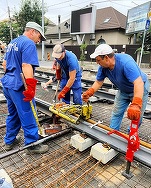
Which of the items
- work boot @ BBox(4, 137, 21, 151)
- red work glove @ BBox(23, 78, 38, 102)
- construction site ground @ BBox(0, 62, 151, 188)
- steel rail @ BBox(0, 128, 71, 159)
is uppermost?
red work glove @ BBox(23, 78, 38, 102)

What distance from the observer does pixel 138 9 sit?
68.0ft

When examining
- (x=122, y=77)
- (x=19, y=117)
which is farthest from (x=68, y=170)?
(x=122, y=77)

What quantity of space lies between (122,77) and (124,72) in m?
0.14

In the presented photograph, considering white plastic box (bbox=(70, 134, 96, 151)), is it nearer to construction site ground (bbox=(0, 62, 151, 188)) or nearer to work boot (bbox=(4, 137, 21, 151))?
construction site ground (bbox=(0, 62, 151, 188))

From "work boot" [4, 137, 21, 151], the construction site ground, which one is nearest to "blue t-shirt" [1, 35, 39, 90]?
"work boot" [4, 137, 21, 151]

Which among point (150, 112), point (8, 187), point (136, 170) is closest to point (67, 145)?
point (136, 170)

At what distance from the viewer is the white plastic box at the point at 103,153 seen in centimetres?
243

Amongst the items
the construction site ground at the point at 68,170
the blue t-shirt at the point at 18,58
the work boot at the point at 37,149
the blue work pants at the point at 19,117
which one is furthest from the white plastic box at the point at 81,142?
the blue t-shirt at the point at 18,58

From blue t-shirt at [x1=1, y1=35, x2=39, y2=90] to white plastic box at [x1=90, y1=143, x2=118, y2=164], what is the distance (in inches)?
55.7

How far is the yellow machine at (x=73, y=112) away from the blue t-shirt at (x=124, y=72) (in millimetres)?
664

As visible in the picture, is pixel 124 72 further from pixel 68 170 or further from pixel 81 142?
pixel 68 170

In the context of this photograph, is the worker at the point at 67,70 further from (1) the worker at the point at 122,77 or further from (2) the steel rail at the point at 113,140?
(2) the steel rail at the point at 113,140

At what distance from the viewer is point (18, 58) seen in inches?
100.0

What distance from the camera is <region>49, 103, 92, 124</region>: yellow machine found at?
3100 millimetres
